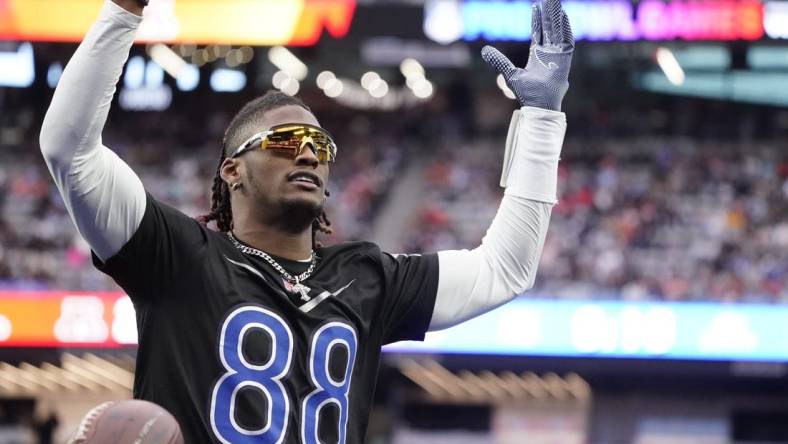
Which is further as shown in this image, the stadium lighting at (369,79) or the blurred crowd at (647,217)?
the stadium lighting at (369,79)

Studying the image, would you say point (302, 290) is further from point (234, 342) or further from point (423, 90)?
point (423, 90)

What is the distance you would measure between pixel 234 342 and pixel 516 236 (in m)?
0.79

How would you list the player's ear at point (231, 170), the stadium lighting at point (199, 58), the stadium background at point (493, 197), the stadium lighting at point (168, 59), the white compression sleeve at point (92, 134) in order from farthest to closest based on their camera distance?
the stadium lighting at point (168, 59)
the stadium lighting at point (199, 58)
the stadium background at point (493, 197)
the player's ear at point (231, 170)
the white compression sleeve at point (92, 134)

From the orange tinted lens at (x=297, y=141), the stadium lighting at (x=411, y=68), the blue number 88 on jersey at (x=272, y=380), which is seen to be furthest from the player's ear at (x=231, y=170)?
the stadium lighting at (x=411, y=68)

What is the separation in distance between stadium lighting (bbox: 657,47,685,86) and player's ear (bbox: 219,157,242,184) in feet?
69.6

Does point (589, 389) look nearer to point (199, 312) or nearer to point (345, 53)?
point (345, 53)

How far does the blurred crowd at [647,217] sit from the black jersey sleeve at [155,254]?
1559 centimetres

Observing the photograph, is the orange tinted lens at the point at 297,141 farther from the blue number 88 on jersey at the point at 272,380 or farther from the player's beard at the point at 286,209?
the blue number 88 on jersey at the point at 272,380

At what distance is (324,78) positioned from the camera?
2920 centimetres

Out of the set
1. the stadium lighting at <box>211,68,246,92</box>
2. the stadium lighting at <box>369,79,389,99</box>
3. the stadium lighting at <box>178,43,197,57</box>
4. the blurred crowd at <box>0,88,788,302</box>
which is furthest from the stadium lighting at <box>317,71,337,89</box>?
the stadium lighting at <box>178,43,197,57</box>

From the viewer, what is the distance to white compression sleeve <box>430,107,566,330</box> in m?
3.33

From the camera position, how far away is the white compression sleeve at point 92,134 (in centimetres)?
268

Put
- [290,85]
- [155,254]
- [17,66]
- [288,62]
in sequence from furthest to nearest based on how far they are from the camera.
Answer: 1. [290,85]
2. [288,62]
3. [17,66]
4. [155,254]

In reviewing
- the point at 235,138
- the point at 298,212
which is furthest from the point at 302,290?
the point at 235,138
